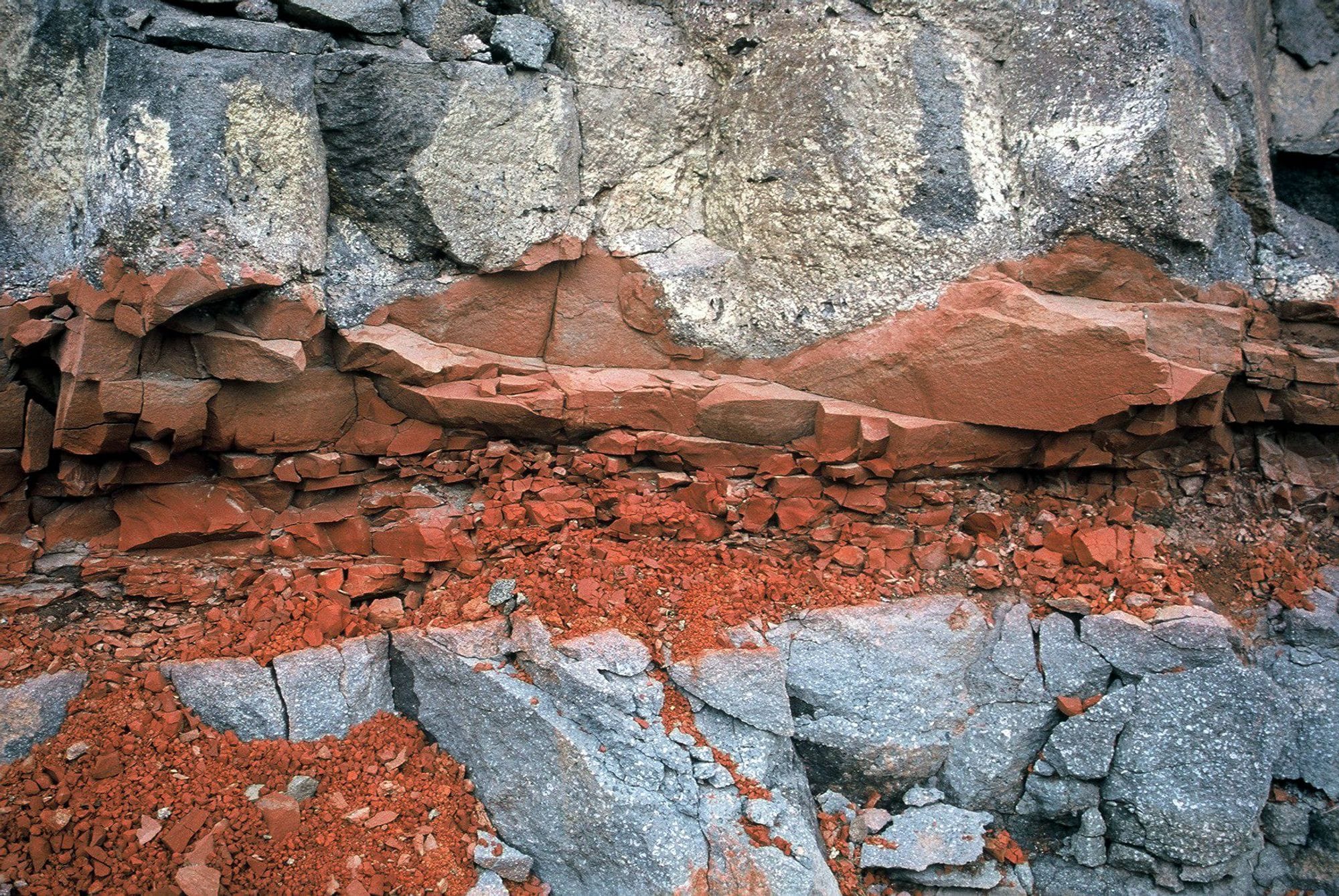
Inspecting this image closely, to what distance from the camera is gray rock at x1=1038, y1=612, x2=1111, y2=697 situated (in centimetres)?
479

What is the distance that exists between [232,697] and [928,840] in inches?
130

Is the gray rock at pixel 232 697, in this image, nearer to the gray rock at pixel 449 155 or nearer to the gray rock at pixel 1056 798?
the gray rock at pixel 449 155

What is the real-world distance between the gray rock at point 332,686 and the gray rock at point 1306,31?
5903 mm

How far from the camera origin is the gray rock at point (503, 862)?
4.28 metres

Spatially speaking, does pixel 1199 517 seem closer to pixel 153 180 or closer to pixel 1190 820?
pixel 1190 820

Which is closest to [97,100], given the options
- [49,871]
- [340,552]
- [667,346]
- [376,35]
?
[376,35]

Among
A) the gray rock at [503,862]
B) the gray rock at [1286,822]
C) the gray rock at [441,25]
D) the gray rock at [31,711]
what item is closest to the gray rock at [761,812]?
the gray rock at [503,862]

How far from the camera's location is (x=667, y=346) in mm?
5070

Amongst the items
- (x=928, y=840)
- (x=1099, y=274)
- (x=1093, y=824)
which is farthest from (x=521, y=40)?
(x=1093, y=824)

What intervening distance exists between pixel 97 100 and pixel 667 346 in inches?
110

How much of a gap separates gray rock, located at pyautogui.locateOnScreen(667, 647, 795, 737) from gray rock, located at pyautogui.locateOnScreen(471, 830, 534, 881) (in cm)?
104

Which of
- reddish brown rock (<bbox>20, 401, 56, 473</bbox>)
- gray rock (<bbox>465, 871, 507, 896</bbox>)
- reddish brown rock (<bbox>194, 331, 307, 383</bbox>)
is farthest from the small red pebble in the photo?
reddish brown rock (<bbox>20, 401, 56, 473</bbox>)

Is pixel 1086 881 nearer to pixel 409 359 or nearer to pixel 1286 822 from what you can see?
pixel 1286 822

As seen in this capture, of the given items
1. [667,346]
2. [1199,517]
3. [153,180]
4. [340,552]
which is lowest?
[340,552]
